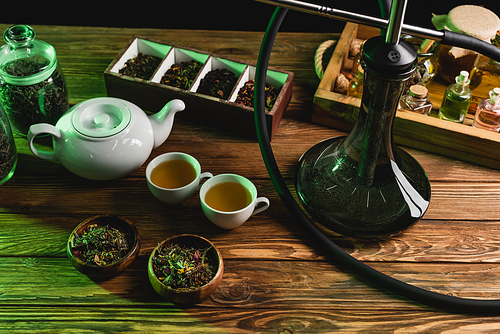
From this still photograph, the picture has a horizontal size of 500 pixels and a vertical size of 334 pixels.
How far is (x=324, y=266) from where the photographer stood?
103 centimetres

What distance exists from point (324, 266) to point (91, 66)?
991 millimetres

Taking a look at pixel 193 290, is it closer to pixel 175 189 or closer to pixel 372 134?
pixel 175 189

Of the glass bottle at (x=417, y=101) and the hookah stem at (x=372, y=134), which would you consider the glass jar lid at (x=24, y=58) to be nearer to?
the hookah stem at (x=372, y=134)

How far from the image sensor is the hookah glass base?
1.04 meters

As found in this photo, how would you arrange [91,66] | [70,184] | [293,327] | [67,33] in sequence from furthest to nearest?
[67,33] → [91,66] → [70,184] → [293,327]

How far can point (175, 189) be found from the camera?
1051mm

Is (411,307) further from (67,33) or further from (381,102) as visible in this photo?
(67,33)

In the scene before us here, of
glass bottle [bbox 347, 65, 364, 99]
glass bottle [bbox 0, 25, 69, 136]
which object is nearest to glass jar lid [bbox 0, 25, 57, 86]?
glass bottle [bbox 0, 25, 69, 136]

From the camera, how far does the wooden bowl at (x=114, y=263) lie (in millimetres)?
949

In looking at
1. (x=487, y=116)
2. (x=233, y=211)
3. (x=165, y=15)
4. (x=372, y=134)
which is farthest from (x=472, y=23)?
(x=165, y=15)

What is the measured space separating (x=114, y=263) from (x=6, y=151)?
425 mm

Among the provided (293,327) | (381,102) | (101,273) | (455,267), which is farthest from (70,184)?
(455,267)

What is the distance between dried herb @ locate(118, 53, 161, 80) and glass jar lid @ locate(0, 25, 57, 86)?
219 mm

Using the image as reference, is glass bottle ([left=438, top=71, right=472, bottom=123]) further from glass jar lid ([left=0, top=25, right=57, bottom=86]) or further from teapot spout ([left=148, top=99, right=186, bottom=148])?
glass jar lid ([left=0, top=25, right=57, bottom=86])
